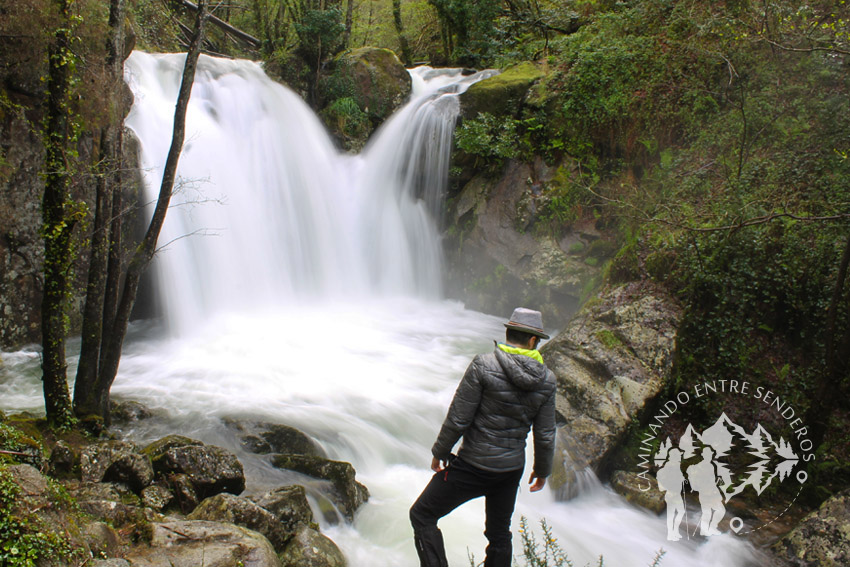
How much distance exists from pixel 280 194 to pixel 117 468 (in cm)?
866

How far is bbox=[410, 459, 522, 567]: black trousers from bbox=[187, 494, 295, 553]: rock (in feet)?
4.22

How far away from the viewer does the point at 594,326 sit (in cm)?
714

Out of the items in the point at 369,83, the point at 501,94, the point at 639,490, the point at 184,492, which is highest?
the point at 369,83

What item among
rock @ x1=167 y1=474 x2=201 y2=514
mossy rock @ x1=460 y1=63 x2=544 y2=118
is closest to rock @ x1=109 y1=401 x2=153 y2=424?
rock @ x1=167 y1=474 x2=201 y2=514

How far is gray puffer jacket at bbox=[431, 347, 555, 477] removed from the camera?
10.4ft

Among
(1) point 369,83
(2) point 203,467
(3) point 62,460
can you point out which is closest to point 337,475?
(2) point 203,467

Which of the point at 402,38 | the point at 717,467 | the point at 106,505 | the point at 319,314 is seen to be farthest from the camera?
the point at 402,38

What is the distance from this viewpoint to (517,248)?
11266 mm

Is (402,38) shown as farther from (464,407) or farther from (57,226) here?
(464,407)

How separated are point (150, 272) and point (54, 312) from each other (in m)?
4.48

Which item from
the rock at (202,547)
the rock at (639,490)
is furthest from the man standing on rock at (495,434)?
the rock at (639,490)

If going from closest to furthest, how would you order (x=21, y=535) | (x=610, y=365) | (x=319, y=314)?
(x=21, y=535) → (x=610, y=365) → (x=319, y=314)

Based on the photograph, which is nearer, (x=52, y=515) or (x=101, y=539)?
(x=52, y=515)

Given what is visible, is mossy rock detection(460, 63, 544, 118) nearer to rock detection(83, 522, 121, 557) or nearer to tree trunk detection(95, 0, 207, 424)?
tree trunk detection(95, 0, 207, 424)
